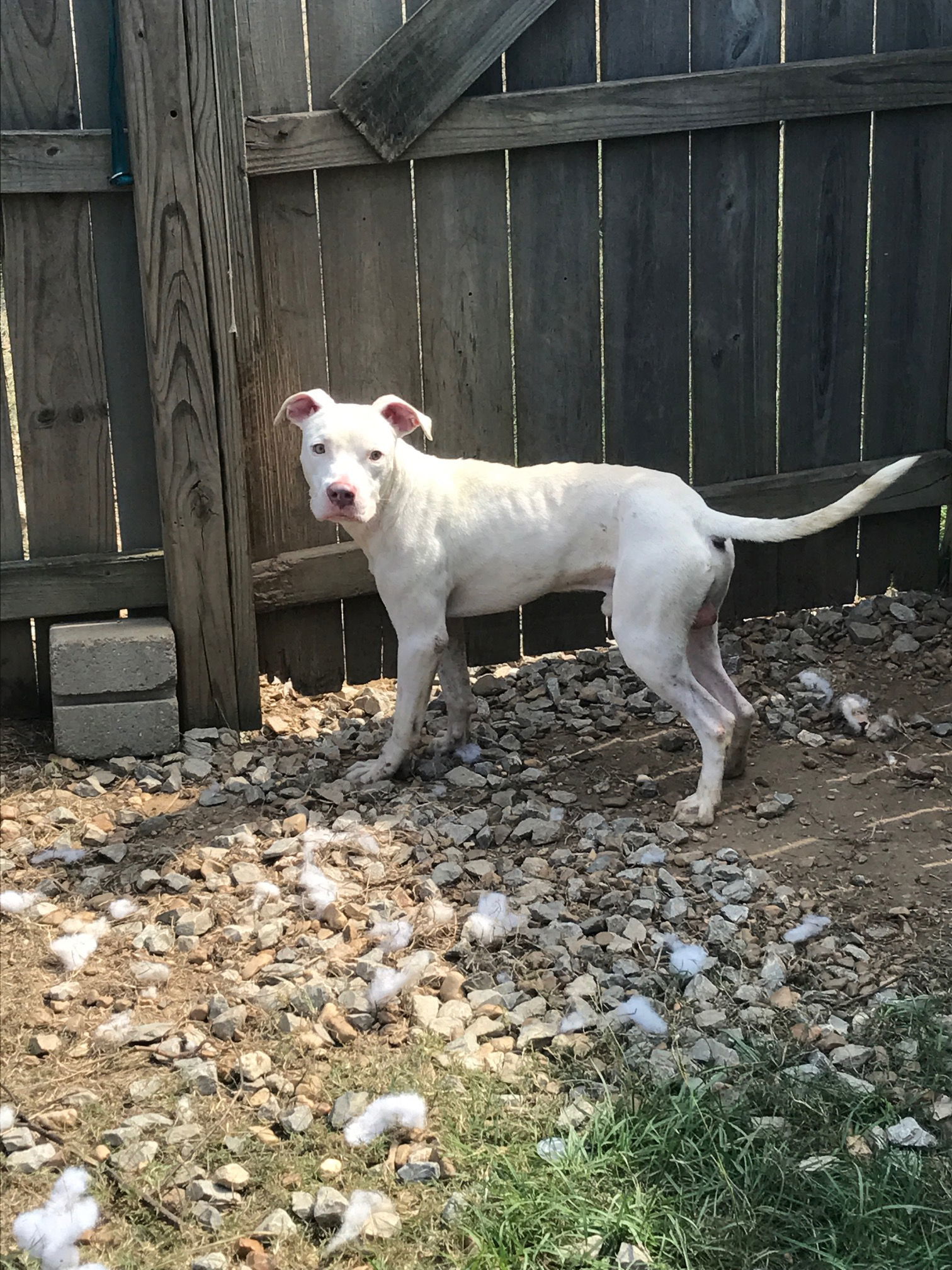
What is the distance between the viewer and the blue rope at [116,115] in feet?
14.1

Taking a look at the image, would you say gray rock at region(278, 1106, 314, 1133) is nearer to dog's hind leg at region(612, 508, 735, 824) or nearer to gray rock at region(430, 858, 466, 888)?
gray rock at region(430, 858, 466, 888)

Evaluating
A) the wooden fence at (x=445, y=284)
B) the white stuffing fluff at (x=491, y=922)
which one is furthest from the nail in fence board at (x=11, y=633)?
the white stuffing fluff at (x=491, y=922)

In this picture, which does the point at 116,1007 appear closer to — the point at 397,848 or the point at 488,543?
the point at 397,848

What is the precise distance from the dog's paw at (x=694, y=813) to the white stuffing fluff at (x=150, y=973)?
1.61m

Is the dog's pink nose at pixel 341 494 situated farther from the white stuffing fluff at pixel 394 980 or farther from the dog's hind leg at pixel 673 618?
the white stuffing fluff at pixel 394 980

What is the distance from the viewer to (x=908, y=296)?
547 centimetres

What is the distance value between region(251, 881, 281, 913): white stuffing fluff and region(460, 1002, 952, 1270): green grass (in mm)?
1217

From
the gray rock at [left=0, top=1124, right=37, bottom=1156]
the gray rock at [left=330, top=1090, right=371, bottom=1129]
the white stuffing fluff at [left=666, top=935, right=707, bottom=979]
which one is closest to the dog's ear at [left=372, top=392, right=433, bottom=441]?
the white stuffing fluff at [left=666, top=935, right=707, bottom=979]

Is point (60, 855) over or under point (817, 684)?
under

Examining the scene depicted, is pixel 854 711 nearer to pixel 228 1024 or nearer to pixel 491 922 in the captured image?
pixel 491 922

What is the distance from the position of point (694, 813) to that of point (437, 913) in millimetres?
952

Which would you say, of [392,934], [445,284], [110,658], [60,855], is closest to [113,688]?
[110,658]

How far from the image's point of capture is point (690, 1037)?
3129mm

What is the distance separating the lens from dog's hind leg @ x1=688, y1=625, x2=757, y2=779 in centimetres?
440
